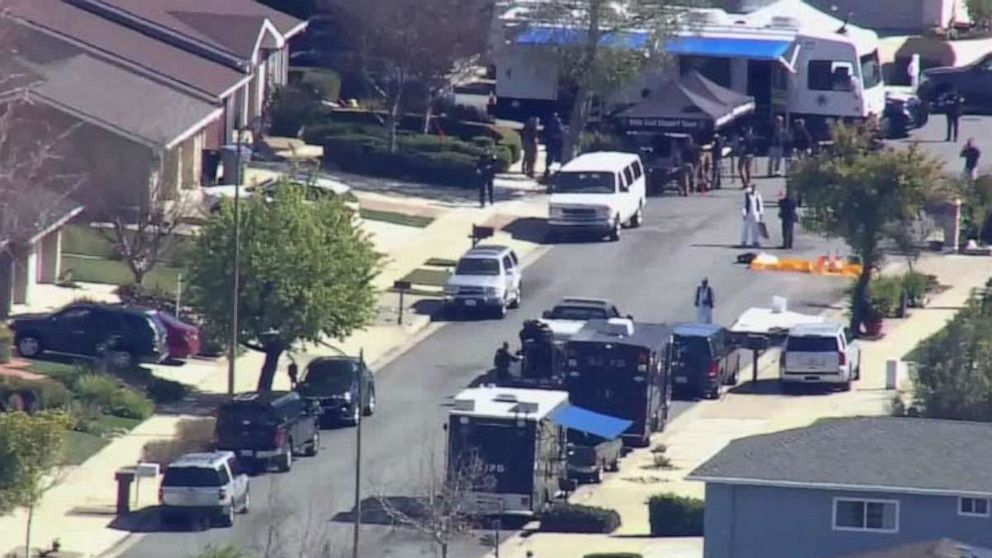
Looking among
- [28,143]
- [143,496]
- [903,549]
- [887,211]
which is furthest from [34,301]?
[903,549]

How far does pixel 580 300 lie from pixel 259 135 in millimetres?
19758

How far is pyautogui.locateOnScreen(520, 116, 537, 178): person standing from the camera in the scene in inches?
3718

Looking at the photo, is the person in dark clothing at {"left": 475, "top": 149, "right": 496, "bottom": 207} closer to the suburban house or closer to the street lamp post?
the street lamp post

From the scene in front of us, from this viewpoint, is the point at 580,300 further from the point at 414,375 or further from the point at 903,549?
the point at 903,549

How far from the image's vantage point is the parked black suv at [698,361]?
7406 cm

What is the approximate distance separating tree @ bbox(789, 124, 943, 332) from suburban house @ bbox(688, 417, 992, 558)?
2032 cm

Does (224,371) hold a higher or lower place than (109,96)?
lower

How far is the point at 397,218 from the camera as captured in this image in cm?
8881

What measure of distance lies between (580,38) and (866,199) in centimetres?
1671

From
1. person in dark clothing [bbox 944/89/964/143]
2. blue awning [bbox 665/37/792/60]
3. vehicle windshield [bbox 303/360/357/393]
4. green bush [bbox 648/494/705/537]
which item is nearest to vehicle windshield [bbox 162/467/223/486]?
vehicle windshield [bbox 303/360/357/393]

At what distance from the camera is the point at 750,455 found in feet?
194

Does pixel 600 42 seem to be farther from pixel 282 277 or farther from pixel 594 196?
pixel 282 277

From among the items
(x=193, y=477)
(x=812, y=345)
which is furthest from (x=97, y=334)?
(x=812, y=345)

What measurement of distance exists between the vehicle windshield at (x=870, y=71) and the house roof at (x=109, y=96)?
763 inches
